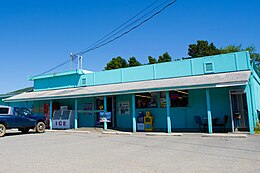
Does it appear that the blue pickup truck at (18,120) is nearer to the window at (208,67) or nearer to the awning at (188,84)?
the awning at (188,84)

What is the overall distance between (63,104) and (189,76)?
11.7 m

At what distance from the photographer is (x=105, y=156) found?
302 inches

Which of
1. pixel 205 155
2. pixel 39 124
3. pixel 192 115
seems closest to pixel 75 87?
pixel 39 124

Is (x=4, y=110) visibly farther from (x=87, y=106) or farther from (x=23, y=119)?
(x=87, y=106)

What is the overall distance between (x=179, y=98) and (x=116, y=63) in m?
38.1

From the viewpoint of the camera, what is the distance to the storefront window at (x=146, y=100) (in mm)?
16688

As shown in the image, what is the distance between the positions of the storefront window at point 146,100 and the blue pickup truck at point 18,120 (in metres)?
7.45

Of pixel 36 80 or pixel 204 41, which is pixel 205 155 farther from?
pixel 204 41

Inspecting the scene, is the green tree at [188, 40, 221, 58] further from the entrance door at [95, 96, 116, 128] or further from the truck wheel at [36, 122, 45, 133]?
the truck wheel at [36, 122, 45, 133]

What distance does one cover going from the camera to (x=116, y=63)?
173 feet

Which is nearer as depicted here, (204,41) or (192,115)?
(192,115)

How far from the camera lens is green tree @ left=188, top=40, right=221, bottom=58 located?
50.9 metres

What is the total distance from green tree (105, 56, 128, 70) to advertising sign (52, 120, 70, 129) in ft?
110

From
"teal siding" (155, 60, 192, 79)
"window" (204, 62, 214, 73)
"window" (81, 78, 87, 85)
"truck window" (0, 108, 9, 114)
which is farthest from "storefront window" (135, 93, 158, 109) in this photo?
"truck window" (0, 108, 9, 114)
